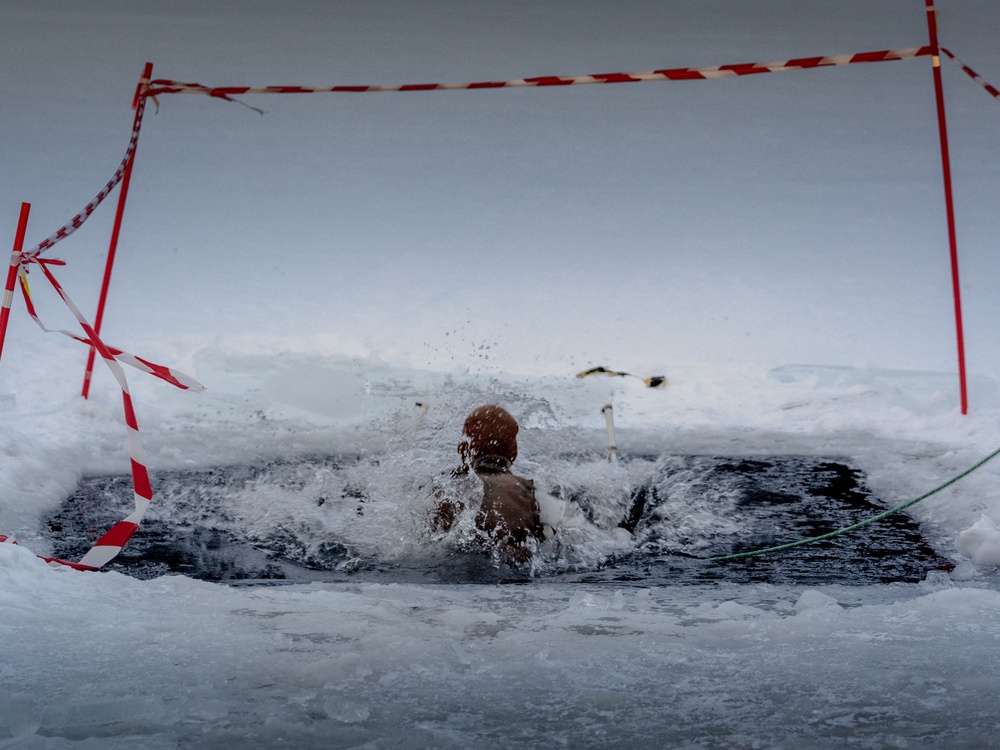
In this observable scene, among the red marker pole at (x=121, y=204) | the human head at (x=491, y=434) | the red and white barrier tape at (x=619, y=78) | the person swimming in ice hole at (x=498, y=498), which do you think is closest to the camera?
the person swimming in ice hole at (x=498, y=498)

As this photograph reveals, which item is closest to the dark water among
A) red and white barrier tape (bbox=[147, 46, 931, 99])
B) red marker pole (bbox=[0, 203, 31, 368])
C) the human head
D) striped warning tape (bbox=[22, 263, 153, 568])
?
striped warning tape (bbox=[22, 263, 153, 568])

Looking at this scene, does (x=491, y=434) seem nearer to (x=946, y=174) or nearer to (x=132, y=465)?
(x=132, y=465)

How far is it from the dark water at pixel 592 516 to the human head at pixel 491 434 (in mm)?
428

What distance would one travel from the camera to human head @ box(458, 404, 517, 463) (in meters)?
4.11

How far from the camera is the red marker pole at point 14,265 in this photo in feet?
12.8

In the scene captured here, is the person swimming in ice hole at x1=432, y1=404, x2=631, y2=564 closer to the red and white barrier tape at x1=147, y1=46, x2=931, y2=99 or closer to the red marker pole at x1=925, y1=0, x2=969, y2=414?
the red and white barrier tape at x1=147, y1=46, x2=931, y2=99

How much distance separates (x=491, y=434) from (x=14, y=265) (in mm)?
2030

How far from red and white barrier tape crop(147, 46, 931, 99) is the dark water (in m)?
2.32

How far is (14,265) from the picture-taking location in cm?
392

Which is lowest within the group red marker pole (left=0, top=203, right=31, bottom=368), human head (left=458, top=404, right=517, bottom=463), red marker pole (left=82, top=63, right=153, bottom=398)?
human head (left=458, top=404, right=517, bottom=463)

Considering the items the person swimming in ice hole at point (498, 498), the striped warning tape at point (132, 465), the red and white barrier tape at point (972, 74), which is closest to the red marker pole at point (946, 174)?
the red and white barrier tape at point (972, 74)

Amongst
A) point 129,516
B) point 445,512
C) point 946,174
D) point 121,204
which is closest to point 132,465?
point 129,516

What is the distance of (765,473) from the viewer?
5844 mm

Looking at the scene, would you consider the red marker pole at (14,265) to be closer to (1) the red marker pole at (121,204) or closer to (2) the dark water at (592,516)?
(2) the dark water at (592,516)
